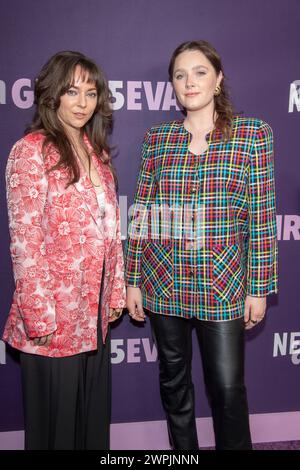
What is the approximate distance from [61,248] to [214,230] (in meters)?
0.52

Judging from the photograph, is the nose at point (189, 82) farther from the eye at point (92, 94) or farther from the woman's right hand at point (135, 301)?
the woman's right hand at point (135, 301)

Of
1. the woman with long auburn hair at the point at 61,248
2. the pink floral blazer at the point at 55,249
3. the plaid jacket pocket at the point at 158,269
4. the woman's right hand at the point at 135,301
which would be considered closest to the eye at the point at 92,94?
the woman with long auburn hair at the point at 61,248

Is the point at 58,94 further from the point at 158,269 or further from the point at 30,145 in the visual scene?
the point at 158,269

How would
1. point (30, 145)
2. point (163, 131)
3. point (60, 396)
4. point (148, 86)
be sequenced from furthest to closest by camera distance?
point (148, 86)
point (163, 131)
point (60, 396)
point (30, 145)

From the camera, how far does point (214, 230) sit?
66.4 inches

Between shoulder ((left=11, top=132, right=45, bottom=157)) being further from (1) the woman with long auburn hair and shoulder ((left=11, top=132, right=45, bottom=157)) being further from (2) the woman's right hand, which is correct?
(2) the woman's right hand

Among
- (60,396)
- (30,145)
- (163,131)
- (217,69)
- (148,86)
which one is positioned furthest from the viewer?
(148,86)

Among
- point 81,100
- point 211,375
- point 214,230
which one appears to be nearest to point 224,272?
point 214,230

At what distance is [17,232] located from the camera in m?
1.48

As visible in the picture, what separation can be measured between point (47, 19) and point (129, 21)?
0.33 meters

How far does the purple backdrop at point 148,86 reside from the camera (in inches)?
77.3

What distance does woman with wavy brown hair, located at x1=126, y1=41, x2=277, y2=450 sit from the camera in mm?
1672

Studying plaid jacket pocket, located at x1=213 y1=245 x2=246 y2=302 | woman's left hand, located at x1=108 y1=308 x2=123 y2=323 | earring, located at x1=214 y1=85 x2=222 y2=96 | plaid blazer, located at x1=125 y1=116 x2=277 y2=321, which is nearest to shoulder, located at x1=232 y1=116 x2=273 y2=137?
plaid blazer, located at x1=125 y1=116 x2=277 y2=321
